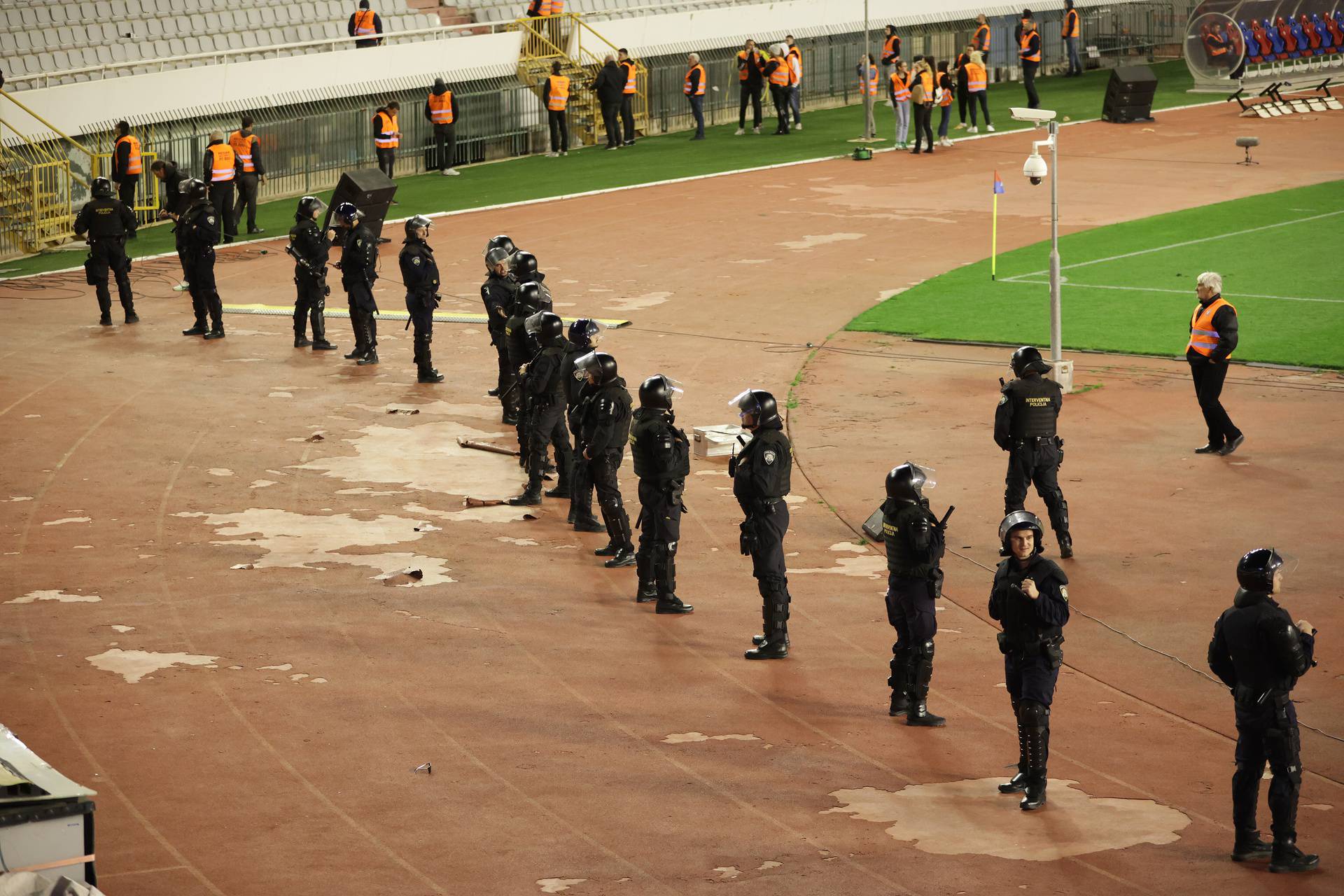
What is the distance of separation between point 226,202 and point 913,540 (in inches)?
887

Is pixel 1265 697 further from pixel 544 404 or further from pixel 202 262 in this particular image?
pixel 202 262

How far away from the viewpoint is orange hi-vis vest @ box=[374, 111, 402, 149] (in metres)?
36.3

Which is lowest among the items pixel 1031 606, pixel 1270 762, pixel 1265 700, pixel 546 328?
pixel 1270 762

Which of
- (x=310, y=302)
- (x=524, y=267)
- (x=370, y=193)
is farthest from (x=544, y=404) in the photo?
(x=370, y=193)

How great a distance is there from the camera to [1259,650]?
30.1 ft

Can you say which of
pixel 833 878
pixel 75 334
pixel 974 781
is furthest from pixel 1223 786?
pixel 75 334

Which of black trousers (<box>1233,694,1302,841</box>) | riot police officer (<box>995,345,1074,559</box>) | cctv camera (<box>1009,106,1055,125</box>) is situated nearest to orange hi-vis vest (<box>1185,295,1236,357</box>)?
cctv camera (<box>1009,106,1055,125</box>)

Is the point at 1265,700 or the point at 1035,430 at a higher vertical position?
the point at 1035,430

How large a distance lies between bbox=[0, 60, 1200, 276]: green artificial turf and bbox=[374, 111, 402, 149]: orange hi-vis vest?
94 centimetres

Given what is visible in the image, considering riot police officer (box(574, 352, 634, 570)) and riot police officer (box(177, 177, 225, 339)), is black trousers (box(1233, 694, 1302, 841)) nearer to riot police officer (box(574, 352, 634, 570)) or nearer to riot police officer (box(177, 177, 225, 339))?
riot police officer (box(574, 352, 634, 570))

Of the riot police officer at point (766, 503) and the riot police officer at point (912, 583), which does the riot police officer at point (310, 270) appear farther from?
the riot police officer at point (912, 583)

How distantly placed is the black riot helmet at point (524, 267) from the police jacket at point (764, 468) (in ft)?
20.1

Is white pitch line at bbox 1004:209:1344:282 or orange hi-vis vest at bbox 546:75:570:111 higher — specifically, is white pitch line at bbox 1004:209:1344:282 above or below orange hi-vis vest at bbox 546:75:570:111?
below

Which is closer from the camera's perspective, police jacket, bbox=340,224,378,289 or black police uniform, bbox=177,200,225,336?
police jacket, bbox=340,224,378,289
